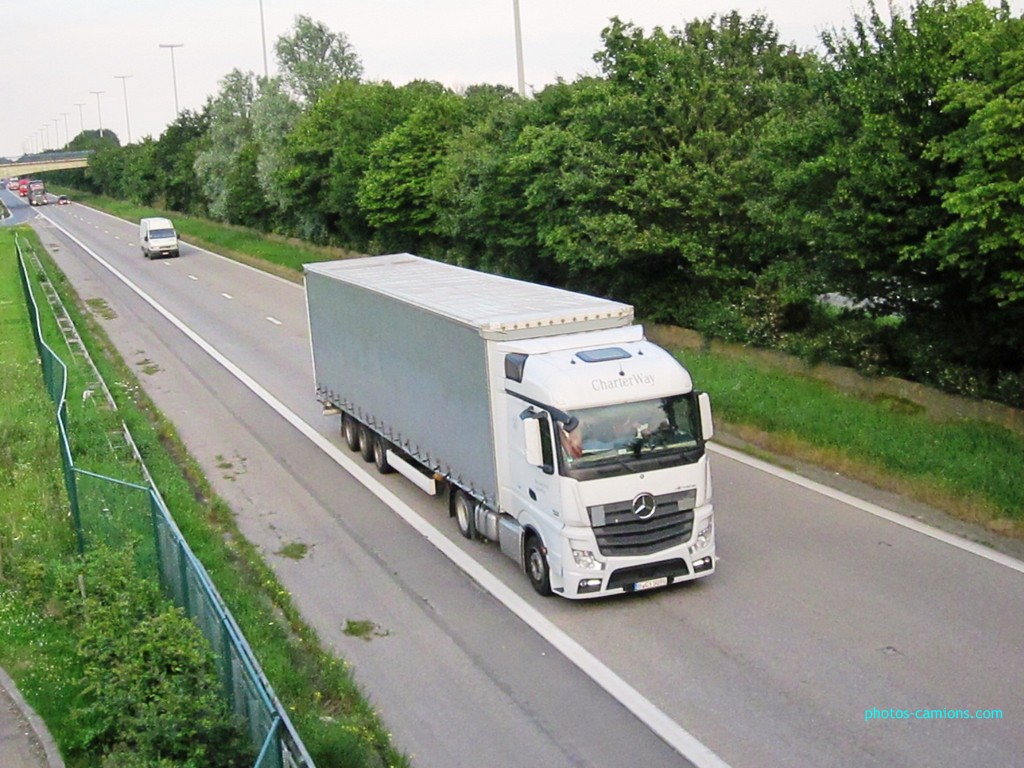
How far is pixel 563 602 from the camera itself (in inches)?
509

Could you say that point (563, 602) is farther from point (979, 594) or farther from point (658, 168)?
point (658, 168)

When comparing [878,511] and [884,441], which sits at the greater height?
[884,441]

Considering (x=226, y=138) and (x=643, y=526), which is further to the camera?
(x=226, y=138)

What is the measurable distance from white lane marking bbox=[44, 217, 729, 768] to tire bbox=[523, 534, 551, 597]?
250mm

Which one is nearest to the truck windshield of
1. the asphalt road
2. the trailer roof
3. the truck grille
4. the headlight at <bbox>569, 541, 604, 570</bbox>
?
the truck grille

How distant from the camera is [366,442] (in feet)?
62.8

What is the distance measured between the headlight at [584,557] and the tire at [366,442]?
23.5ft

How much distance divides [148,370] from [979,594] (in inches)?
828

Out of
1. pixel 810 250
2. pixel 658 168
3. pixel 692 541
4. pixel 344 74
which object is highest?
pixel 344 74

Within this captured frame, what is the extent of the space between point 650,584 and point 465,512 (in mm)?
3283

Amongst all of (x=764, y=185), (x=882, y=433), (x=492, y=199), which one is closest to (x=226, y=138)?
(x=492, y=199)

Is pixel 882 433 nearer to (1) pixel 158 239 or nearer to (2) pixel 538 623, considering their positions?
(2) pixel 538 623

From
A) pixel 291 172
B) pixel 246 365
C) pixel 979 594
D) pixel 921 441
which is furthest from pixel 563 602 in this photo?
pixel 291 172

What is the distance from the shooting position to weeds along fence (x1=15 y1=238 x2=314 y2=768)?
299 inches
